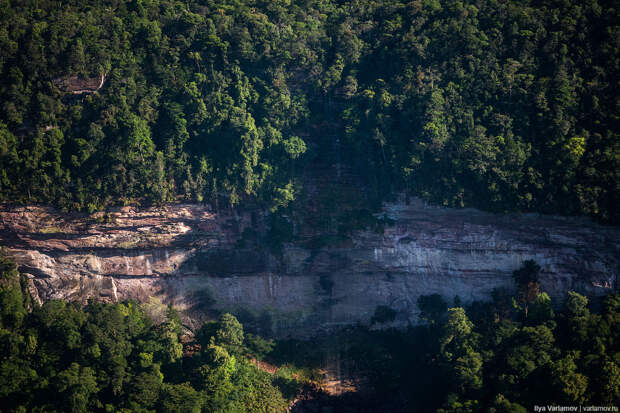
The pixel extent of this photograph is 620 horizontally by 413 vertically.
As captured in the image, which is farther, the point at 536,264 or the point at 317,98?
the point at 317,98

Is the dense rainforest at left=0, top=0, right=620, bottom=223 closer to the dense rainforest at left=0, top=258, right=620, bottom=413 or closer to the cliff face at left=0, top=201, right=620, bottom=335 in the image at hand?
the cliff face at left=0, top=201, right=620, bottom=335

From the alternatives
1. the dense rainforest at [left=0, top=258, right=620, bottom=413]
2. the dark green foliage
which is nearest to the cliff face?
the dense rainforest at [left=0, top=258, right=620, bottom=413]

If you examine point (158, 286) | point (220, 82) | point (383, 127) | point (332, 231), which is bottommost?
point (158, 286)

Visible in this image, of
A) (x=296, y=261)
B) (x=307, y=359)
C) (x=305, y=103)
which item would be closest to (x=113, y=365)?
(x=307, y=359)

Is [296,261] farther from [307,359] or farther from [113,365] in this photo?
[113,365]

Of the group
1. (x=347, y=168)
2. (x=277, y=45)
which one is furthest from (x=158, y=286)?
(x=277, y=45)

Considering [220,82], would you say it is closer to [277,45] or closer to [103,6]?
[277,45]

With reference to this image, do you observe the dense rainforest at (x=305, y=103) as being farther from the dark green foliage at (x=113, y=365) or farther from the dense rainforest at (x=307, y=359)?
the dark green foliage at (x=113, y=365)
